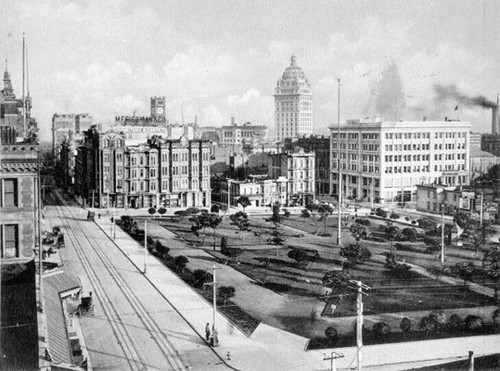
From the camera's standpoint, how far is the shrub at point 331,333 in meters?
33.3

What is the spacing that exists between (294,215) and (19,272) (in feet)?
216

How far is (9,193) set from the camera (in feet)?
98.4

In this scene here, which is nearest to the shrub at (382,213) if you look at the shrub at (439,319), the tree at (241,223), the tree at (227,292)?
the tree at (241,223)

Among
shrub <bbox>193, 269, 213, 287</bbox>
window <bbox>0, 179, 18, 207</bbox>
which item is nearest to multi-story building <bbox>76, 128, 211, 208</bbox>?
Answer: shrub <bbox>193, 269, 213, 287</bbox>

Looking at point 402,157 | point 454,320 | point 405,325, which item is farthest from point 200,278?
point 402,157

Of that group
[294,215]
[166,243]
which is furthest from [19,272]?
[294,215]

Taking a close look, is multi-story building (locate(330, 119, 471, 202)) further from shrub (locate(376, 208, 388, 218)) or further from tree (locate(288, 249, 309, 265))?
tree (locate(288, 249, 309, 265))

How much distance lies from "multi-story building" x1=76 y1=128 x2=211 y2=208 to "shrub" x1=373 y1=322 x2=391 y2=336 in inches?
2705

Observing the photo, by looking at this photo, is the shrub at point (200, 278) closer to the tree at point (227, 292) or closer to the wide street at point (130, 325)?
the wide street at point (130, 325)

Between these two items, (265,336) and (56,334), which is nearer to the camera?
(56,334)

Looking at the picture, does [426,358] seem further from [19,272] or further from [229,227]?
[229,227]

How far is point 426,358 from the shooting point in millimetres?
30969

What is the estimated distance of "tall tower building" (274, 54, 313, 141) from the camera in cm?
13082

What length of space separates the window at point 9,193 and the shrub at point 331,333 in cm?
1679
